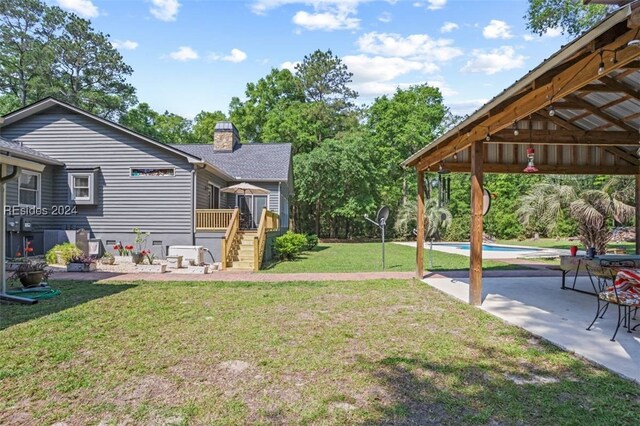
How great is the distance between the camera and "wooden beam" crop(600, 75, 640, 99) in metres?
5.76

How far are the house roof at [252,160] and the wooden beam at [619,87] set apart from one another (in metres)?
13.9

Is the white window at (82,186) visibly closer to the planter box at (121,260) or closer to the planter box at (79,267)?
the planter box at (121,260)

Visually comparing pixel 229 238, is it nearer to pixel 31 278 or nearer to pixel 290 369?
pixel 31 278

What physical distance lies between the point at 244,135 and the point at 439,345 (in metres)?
32.4

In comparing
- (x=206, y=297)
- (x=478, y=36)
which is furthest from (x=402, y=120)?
(x=206, y=297)

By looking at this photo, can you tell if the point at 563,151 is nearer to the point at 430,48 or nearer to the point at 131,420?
the point at 131,420

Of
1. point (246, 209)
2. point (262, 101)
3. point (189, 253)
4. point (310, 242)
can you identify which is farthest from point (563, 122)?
point (262, 101)

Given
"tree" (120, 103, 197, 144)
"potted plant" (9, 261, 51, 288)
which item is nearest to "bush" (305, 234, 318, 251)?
"potted plant" (9, 261, 51, 288)

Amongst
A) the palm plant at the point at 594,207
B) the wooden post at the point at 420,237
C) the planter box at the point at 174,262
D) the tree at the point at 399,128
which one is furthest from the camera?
the tree at the point at 399,128

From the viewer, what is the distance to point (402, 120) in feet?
105

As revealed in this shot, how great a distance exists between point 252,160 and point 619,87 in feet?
53.3

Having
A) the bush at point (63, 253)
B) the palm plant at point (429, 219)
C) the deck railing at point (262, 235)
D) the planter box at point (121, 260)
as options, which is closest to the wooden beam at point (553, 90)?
the deck railing at point (262, 235)

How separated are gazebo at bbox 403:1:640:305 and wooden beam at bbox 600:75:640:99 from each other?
14 millimetres

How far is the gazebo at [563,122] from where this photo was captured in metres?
3.70
